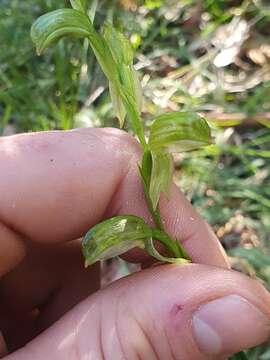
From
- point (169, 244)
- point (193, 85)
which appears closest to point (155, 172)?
point (169, 244)

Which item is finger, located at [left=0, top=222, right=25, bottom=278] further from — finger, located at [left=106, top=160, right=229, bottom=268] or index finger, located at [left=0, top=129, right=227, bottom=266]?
finger, located at [left=106, top=160, right=229, bottom=268]

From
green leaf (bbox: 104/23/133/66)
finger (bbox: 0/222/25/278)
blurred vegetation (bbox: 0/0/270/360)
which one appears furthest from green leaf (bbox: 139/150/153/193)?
blurred vegetation (bbox: 0/0/270/360)

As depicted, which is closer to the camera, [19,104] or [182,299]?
[182,299]

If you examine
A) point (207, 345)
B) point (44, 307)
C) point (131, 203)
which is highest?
point (131, 203)

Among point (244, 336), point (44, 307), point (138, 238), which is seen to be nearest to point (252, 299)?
point (244, 336)

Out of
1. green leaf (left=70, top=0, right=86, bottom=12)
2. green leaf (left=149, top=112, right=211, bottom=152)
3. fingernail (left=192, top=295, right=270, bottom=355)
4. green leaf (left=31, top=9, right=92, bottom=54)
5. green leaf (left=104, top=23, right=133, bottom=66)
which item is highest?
green leaf (left=70, top=0, right=86, bottom=12)

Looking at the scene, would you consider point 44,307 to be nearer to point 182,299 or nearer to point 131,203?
point 131,203

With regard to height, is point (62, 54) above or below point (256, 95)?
above
